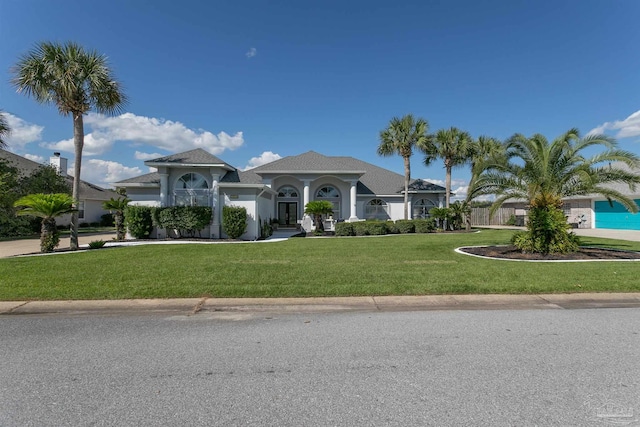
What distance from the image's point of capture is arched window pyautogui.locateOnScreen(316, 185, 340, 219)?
86.7ft

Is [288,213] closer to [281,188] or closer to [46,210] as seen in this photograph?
[281,188]

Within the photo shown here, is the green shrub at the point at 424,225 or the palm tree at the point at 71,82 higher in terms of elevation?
the palm tree at the point at 71,82

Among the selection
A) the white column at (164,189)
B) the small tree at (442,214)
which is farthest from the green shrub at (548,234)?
the white column at (164,189)

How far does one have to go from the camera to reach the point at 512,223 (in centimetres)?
3281

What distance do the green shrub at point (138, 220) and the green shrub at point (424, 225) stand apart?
1641cm

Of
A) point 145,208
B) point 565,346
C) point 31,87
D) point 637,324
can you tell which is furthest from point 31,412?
point 145,208

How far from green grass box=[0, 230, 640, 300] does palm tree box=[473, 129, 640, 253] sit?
6.87 ft

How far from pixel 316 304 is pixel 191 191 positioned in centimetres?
1506

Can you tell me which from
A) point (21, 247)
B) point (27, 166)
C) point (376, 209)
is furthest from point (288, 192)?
point (27, 166)

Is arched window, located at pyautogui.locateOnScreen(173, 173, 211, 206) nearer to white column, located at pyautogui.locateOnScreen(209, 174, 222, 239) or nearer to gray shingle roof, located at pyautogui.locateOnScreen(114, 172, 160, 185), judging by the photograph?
white column, located at pyautogui.locateOnScreen(209, 174, 222, 239)

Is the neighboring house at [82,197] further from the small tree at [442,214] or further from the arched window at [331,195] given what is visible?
the small tree at [442,214]

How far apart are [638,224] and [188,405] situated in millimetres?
32041

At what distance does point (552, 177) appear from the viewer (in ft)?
38.3

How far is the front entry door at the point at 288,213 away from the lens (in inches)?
1035
